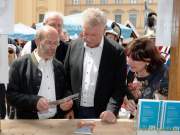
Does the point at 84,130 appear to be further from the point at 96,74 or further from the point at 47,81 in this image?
the point at 96,74

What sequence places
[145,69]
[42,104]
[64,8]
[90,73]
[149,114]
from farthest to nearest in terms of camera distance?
[64,8] < [90,73] < [145,69] < [42,104] < [149,114]

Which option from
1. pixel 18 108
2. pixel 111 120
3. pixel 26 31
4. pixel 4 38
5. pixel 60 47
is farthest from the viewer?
pixel 26 31

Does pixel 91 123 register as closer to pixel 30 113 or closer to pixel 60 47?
pixel 30 113

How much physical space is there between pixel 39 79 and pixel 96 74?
441mm

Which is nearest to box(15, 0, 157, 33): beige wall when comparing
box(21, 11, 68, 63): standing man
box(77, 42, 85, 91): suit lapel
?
box(21, 11, 68, 63): standing man

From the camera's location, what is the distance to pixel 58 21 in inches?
138

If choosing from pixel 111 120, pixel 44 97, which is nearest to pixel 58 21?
pixel 44 97

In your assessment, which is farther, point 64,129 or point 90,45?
point 90,45

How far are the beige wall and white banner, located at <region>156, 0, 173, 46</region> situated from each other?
3842 cm

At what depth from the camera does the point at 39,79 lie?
9.02 feet

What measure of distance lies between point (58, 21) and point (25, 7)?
1663 inches

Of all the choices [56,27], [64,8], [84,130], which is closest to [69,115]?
[84,130]

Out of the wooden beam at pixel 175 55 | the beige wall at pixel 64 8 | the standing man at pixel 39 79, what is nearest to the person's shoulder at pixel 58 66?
the standing man at pixel 39 79

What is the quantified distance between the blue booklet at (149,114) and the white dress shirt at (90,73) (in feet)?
3.04
